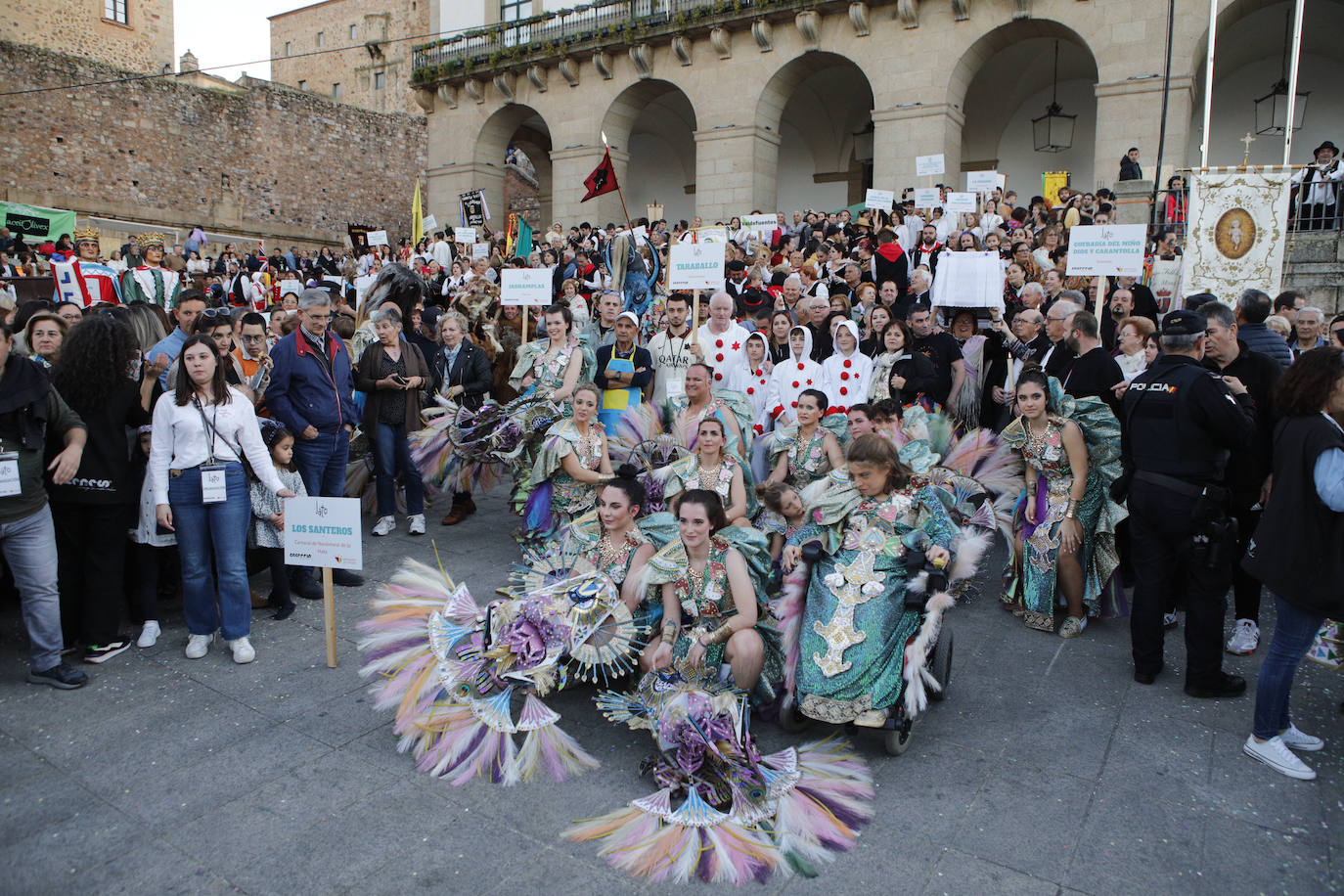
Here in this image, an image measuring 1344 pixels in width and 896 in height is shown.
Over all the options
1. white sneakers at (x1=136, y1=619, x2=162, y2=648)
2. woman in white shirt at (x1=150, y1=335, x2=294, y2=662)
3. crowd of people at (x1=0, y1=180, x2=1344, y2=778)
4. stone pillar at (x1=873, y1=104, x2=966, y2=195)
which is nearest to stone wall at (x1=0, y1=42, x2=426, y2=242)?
stone pillar at (x1=873, y1=104, x2=966, y2=195)

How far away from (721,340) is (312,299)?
339 cm

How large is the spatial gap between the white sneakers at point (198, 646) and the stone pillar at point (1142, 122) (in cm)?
1757

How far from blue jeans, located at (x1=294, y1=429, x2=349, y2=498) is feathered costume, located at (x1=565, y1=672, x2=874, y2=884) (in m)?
3.59

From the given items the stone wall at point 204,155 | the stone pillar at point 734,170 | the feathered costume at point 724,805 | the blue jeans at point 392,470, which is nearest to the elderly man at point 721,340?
the blue jeans at point 392,470

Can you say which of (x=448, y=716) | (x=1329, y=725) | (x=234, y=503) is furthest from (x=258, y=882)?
(x=1329, y=725)

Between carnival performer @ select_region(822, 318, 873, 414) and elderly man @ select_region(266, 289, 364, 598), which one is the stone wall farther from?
carnival performer @ select_region(822, 318, 873, 414)

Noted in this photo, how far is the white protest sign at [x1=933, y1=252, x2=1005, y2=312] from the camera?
24.3 ft

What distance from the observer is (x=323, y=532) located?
4.58 metres

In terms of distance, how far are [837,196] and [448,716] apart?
23194 millimetres

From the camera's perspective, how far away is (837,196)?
24.7m

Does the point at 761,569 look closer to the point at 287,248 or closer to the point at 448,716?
the point at 448,716

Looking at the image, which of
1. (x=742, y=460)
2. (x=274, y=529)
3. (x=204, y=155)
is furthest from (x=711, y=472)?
(x=204, y=155)

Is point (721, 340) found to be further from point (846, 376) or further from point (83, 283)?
point (83, 283)

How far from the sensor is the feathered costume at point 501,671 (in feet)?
12.3
